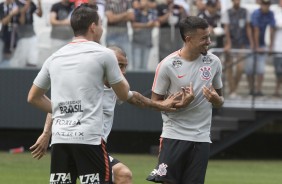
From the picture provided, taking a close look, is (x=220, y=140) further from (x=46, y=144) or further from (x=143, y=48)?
(x=46, y=144)

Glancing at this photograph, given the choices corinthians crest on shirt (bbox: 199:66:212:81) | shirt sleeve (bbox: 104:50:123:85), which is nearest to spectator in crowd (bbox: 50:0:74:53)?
corinthians crest on shirt (bbox: 199:66:212:81)

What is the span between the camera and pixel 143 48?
1955cm

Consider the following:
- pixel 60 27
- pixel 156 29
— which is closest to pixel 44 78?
pixel 60 27

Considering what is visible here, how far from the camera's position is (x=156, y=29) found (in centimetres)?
1956

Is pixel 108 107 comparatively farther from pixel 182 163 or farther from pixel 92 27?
pixel 92 27

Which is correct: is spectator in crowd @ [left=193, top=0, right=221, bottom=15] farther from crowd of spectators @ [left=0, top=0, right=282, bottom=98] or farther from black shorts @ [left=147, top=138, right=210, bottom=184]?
black shorts @ [left=147, top=138, right=210, bottom=184]

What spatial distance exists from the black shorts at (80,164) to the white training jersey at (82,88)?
69 millimetres

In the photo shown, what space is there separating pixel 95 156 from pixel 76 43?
987 millimetres

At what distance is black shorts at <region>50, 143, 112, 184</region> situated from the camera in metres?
8.12

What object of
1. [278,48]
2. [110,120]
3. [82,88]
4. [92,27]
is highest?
[92,27]

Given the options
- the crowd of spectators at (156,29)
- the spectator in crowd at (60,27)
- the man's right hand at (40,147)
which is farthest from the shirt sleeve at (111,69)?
the spectator in crowd at (60,27)

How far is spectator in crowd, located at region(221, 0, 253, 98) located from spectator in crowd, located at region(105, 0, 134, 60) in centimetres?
197

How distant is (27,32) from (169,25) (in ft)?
9.64

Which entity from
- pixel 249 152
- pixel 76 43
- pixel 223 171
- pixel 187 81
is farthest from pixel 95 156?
pixel 249 152
